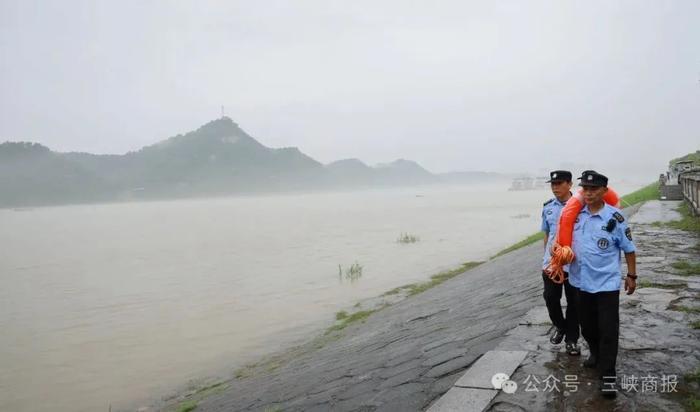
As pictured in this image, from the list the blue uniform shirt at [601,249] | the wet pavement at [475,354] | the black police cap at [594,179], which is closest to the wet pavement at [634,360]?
the wet pavement at [475,354]

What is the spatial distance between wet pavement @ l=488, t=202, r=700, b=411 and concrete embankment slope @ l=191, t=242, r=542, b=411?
0.72 meters

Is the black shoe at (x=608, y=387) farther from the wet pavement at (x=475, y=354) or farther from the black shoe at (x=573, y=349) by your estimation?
the black shoe at (x=573, y=349)

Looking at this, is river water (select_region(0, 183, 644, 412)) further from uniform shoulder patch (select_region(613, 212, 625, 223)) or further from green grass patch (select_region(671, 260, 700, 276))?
uniform shoulder patch (select_region(613, 212, 625, 223))

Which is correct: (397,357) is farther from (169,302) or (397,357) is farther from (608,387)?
(169,302)

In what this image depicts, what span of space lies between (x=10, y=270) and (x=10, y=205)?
117 meters

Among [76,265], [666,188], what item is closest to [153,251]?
[76,265]

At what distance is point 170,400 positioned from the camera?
28.2 ft

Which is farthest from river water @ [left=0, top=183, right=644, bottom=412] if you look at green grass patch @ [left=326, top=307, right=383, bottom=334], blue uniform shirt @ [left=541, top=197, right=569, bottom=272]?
blue uniform shirt @ [left=541, top=197, right=569, bottom=272]

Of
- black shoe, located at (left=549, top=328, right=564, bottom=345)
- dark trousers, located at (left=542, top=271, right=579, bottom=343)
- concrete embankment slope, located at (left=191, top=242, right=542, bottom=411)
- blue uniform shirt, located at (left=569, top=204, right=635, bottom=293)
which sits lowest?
concrete embankment slope, located at (left=191, top=242, right=542, bottom=411)

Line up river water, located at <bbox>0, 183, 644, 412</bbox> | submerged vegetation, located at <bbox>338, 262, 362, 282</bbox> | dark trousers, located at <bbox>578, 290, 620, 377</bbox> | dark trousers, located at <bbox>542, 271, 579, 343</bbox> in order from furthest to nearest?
1. submerged vegetation, located at <bbox>338, 262, 362, 282</bbox>
2. river water, located at <bbox>0, 183, 644, 412</bbox>
3. dark trousers, located at <bbox>542, 271, 579, 343</bbox>
4. dark trousers, located at <bbox>578, 290, 620, 377</bbox>

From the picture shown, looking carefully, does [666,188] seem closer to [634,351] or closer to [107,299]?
[634,351]

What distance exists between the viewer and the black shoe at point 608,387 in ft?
12.0

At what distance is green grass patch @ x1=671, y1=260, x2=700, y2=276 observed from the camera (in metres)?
7.16

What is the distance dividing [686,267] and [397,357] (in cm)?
503
